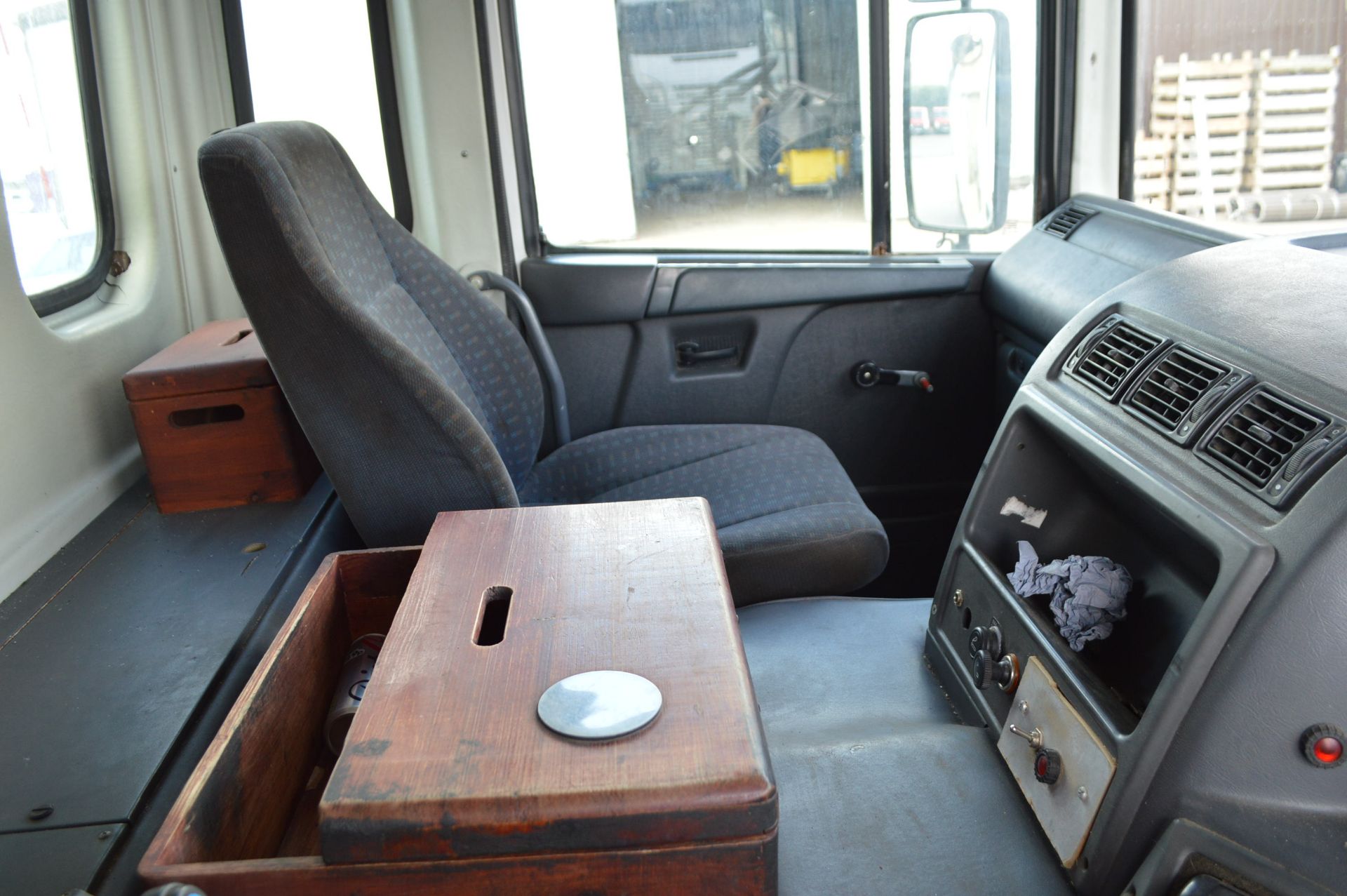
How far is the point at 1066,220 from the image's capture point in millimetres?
2121

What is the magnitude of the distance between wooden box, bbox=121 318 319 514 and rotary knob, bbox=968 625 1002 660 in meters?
1.07

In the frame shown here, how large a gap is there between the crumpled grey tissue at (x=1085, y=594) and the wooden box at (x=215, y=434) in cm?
116

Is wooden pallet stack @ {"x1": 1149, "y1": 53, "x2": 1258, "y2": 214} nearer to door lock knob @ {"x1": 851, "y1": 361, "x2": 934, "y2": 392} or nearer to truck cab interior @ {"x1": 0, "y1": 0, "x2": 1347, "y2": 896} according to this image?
truck cab interior @ {"x1": 0, "y1": 0, "x2": 1347, "y2": 896}

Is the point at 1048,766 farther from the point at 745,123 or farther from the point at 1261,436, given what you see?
the point at 745,123

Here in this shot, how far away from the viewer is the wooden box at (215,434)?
1.62 metres

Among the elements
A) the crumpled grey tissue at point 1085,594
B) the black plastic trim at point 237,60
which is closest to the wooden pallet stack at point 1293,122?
the crumpled grey tissue at point 1085,594

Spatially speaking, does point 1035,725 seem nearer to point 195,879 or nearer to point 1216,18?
point 195,879

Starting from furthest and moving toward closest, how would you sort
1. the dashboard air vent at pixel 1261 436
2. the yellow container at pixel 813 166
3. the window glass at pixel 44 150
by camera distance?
the yellow container at pixel 813 166
the window glass at pixel 44 150
the dashboard air vent at pixel 1261 436

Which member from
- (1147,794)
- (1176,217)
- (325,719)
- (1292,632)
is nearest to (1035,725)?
(1147,794)

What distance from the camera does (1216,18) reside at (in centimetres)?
203

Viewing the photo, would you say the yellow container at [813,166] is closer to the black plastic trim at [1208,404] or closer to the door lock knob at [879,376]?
the door lock knob at [879,376]

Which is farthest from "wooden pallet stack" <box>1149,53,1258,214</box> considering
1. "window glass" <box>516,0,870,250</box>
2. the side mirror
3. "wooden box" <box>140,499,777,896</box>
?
"wooden box" <box>140,499,777,896</box>

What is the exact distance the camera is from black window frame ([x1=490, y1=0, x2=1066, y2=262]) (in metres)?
2.14

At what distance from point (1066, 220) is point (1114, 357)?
Result: 0.90 metres
